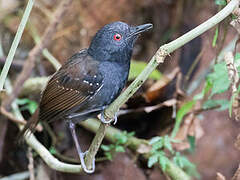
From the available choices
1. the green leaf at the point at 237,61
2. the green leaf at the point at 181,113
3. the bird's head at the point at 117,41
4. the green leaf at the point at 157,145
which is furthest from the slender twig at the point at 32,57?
the green leaf at the point at 237,61

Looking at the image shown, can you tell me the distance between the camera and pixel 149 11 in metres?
4.92

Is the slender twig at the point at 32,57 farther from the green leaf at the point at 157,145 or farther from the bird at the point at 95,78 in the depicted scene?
the green leaf at the point at 157,145

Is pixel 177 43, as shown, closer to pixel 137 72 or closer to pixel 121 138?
pixel 121 138

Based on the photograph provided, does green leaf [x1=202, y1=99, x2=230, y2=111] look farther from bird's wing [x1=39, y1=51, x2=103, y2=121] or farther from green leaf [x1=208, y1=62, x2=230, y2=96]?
bird's wing [x1=39, y1=51, x2=103, y2=121]

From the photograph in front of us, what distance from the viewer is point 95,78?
109 inches

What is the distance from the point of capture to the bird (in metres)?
2.74

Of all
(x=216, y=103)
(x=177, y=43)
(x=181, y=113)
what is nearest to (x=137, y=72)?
(x=181, y=113)

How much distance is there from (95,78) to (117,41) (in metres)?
0.31

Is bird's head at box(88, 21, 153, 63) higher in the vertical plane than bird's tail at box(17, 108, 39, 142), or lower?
higher

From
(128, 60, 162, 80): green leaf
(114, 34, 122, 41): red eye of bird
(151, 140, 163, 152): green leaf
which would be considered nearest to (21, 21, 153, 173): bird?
(114, 34, 122, 41): red eye of bird

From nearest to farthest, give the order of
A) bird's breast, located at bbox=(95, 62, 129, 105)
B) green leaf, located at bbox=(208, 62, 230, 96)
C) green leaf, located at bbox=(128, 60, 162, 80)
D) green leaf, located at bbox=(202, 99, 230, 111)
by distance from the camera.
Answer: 1. bird's breast, located at bbox=(95, 62, 129, 105)
2. green leaf, located at bbox=(208, 62, 230, 96)
3. green leaf, located at bbox=(202, 99, 230, 111)
4. green leaf, located at bbox=(128, 60, 162, 80)

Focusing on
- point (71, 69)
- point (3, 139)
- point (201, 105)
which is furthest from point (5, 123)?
point (201, 105)

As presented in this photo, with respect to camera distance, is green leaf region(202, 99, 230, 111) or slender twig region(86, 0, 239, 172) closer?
slender twig region(86, 0, 239, 172)

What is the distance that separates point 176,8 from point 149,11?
348mm
